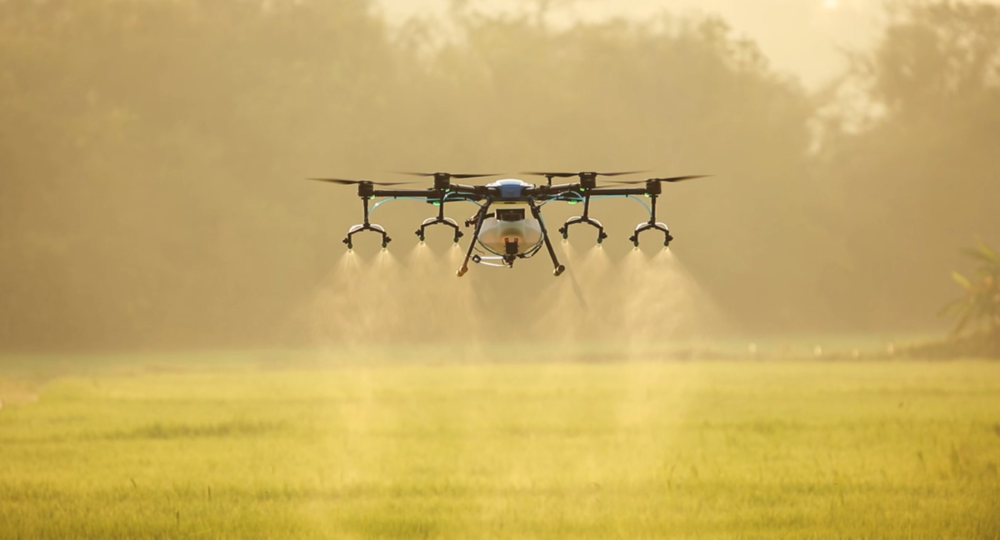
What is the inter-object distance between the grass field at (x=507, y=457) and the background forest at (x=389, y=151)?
14748mm

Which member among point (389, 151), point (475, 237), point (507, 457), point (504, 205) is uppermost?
point (389, 151)

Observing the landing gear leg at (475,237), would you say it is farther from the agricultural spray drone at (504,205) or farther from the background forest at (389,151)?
the background forest at (389,151)

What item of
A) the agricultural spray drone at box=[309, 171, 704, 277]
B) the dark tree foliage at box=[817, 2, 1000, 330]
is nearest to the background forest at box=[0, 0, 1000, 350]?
the dark tree foliage at box=[817, 2, 1000, 330]

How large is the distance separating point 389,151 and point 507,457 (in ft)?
109

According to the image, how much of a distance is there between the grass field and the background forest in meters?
14.7

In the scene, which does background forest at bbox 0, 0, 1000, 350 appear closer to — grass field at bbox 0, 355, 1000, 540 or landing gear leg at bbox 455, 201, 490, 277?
grass field at bbox 0, 355, 1000, 540

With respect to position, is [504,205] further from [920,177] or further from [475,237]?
[920,177]

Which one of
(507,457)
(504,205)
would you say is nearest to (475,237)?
A: (504,205)

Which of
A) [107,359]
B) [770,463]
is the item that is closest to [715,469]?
[770,463]

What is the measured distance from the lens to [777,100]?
193 feet

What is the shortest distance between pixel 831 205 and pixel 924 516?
1552 inches

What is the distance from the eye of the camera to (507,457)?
23125 mm

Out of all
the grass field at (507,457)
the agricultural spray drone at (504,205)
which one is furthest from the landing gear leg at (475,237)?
the grass field at (507,457)

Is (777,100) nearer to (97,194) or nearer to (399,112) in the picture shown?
(399,112)
